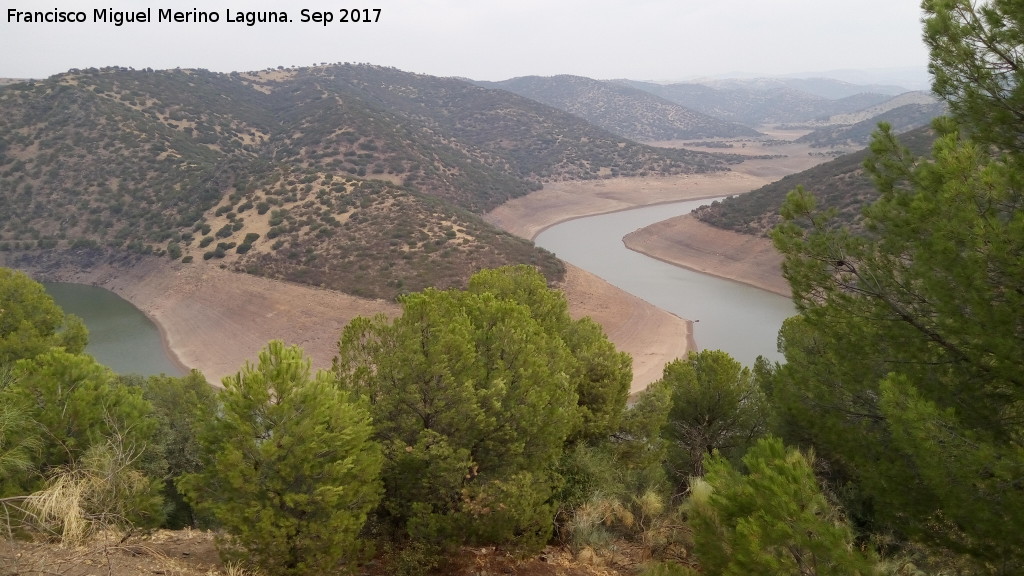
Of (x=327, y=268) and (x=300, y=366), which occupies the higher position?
(x=300, y=366)

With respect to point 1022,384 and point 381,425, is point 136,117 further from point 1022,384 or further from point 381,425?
point 1022,384

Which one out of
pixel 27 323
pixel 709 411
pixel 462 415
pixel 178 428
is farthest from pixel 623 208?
pixel 462 415

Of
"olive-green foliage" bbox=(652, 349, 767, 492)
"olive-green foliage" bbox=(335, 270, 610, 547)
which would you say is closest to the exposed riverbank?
"olive-green foliage" bbox=(652, 349, 767, 492)

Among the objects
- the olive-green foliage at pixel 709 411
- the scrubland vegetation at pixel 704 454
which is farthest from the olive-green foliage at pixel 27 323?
the olive-green foliage at pixel 709 411

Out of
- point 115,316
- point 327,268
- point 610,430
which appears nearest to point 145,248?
point 115,316

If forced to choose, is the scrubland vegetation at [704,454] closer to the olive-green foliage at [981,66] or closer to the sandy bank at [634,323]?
the olive-green foliage at [981,66]

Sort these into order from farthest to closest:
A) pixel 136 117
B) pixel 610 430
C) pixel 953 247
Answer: pixel 136 117
pixel 610 430
pixel 953 247

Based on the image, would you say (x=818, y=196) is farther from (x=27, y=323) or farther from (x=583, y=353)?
(x=27, y=323)
